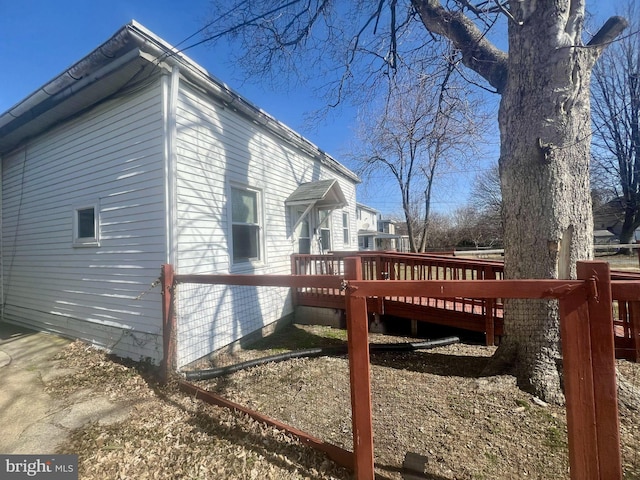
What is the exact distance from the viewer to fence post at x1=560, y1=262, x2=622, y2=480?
134cm

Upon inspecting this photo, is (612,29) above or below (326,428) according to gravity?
above

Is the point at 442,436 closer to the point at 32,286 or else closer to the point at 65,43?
the point at 65,43

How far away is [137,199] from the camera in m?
4.03

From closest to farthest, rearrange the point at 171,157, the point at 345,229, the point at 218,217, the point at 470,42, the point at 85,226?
1. the point at 470,42
2. the point at 171,157
3. the point at 218,217
4. the point at 85,226
5. the point at 345,229

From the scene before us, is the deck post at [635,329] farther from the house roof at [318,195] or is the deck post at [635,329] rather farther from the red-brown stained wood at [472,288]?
the house roof at [318,195]

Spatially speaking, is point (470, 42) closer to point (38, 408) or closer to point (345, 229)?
point (38, 408)

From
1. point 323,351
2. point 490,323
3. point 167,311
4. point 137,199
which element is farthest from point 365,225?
point 167,311

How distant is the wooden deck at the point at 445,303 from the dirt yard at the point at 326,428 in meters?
0.64

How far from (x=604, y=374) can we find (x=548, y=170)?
217 centimetres

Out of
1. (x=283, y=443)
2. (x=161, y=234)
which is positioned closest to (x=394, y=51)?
(x=161, y=234)

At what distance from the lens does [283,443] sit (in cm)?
228

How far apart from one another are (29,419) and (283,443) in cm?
268

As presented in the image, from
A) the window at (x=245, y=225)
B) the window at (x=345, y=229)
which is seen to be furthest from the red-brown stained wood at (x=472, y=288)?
the window at (x=345, y=229)

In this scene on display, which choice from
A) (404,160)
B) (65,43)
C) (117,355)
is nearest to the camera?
(117,355)
